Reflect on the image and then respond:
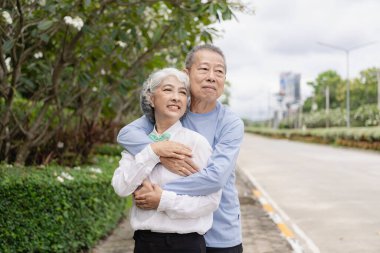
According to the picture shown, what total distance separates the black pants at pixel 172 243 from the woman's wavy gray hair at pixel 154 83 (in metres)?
0.56

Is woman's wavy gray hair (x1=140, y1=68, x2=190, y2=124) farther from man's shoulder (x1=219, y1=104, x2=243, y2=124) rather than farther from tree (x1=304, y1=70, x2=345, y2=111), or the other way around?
tree (x1=304, y1=70, x2=345, y2=111)

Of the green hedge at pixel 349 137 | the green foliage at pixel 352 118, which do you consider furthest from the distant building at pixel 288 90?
the green hedge at pixel 349 137

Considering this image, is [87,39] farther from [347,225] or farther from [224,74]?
[224,74]

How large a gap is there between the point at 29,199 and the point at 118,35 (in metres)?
2.68

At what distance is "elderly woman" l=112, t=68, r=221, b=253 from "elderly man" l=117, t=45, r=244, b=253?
0.14 ft

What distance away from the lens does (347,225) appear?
26.7 feet

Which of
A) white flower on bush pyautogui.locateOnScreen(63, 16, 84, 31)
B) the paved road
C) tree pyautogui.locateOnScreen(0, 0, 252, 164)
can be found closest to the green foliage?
the paved road

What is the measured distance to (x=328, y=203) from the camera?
10.2m

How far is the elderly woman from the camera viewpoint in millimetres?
2387

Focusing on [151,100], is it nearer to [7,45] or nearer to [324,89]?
[7,45]

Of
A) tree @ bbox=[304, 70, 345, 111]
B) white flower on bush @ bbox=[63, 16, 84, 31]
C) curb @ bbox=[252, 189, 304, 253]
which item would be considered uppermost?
tree @ bbox=[304, 70, 345, 111]

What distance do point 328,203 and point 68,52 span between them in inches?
216

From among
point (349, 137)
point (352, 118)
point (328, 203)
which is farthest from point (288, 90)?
point (328, 203)

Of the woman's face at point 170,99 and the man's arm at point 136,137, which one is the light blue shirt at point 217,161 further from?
the woman's face at point 170,99
